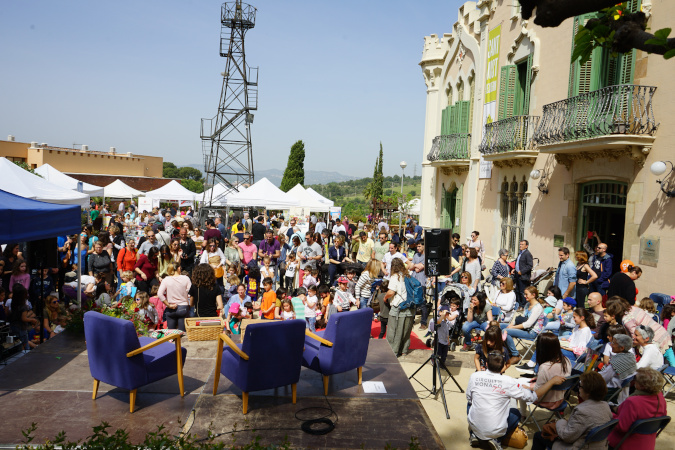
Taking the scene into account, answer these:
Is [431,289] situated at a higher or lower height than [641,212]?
lower

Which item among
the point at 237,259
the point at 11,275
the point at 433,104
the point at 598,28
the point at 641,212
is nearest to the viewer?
the point at 598,28

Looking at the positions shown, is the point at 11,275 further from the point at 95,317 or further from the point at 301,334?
the point at 301,334

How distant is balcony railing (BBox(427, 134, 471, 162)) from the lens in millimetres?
19125

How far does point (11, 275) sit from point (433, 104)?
1796 centimetres

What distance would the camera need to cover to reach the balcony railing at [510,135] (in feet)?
46.7

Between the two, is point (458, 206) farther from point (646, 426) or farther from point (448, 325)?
point (646, 426)

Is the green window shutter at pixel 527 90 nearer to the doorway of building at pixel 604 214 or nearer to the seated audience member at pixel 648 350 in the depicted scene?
the doorway of building at pixel 604 214

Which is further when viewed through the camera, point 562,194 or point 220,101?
point 220,101

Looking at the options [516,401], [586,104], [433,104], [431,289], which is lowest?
[516,401]

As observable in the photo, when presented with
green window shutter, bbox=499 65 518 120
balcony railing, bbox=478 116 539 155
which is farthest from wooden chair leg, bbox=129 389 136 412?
green window shutter, bbox=499 65 518 120

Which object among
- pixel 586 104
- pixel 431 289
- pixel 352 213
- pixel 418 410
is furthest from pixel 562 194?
pixel 352 213

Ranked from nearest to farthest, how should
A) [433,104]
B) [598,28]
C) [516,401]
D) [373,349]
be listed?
1. [598,28]
2. [516,401]
3. [373,349]
4. [433,104]

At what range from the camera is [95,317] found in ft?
17.4

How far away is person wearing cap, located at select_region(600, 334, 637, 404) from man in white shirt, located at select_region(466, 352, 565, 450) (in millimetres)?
1109
